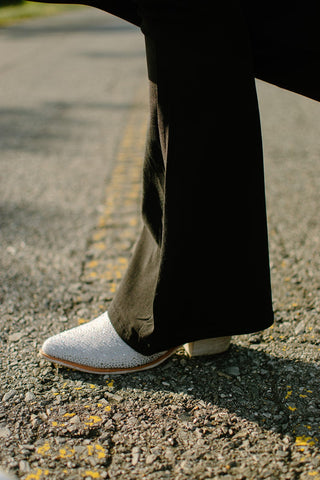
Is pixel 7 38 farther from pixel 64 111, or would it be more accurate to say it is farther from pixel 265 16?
pixel 265 16

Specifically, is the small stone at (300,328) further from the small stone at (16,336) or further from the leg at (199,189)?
the small stone at (16,336)

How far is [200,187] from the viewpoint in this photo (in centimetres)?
133

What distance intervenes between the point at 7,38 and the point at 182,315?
41.6 feet

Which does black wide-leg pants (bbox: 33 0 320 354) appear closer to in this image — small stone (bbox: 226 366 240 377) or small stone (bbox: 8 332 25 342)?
small stone (bbox: 226 366 240 377)

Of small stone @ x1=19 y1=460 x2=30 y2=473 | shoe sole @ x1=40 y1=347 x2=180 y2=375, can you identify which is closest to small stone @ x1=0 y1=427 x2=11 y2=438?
small stone @ x1=19 y1=460 x2=30 y2=473

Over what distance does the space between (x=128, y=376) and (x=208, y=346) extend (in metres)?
0.26

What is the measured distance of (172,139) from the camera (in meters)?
1.30

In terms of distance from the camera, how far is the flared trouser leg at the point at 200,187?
1229mm

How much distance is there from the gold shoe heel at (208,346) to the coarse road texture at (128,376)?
0.03m

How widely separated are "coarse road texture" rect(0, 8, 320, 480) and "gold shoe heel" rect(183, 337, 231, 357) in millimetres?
31

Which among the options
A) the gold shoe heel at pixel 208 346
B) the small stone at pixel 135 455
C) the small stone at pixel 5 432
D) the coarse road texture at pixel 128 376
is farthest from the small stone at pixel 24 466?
the gold shoe heel at pixel 208 346

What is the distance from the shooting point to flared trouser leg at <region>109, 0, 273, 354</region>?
1229 mm

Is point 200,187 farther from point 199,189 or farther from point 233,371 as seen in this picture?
point 233,371

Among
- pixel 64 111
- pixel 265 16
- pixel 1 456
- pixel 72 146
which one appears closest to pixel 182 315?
pixel 1 456
